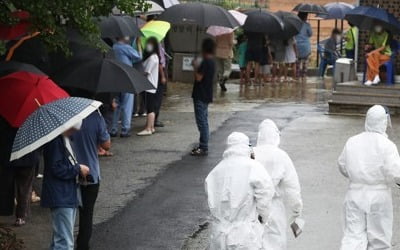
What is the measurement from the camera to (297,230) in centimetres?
738

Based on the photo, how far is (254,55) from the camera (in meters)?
22.8

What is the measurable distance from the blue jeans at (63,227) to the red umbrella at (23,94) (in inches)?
41.1

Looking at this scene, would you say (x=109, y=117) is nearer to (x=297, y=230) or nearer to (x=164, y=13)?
(x=164, y=13)

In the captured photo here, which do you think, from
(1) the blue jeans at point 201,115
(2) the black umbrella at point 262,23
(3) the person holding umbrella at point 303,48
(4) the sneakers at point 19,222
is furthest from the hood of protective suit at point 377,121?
(3) the person holding umbrella at point 303,48

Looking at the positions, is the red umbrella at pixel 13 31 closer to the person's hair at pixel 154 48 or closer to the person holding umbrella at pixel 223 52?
the person's hair at pixel 154 48

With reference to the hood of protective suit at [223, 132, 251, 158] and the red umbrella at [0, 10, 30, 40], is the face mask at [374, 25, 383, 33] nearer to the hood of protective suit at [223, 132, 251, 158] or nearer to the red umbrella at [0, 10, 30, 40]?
the red umbrella at [0, 10, 30, 40]

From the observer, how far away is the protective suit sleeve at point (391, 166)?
7271mm

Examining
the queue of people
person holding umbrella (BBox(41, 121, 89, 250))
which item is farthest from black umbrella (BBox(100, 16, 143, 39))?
the queue of people

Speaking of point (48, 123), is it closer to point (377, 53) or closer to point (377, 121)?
point (377, 121)

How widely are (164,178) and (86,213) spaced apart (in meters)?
3.73

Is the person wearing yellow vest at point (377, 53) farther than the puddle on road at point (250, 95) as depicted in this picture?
No

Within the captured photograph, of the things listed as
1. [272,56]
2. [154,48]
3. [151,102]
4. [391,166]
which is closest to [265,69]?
[272,56]

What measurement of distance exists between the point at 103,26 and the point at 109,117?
146cm

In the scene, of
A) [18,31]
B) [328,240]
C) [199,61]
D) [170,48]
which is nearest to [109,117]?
[199,61]
